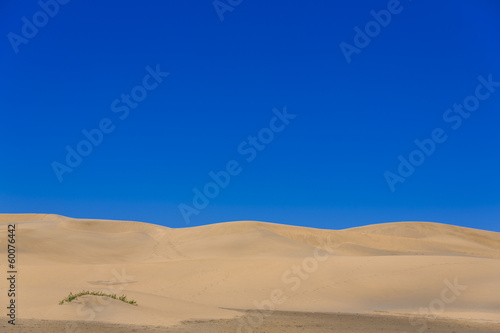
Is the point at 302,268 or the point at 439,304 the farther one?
the point at 302,268

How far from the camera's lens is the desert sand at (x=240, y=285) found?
1251 centimetres

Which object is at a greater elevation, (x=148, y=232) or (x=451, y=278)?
(x=148, y=232)

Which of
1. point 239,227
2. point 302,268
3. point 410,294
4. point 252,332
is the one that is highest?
point 239,227

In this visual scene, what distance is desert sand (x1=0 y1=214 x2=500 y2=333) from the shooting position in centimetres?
1251

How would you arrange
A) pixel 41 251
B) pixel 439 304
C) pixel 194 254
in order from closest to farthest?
pixel 439 304 < pixel 41 251 < pixel 194 254

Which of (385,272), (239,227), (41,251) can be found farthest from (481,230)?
(41,251)

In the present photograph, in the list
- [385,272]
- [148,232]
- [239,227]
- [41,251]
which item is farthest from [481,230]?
[41,251]

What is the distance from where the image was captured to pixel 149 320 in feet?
39.5

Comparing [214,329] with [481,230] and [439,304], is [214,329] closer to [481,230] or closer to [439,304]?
[439,304]

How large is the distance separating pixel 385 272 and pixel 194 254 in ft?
→ 49.4

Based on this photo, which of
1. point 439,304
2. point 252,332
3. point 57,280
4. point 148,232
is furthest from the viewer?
point 148,232

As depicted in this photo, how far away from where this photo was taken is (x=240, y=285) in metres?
21.9

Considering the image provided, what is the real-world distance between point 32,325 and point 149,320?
2.66m

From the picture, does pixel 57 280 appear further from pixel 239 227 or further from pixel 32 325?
pixel 239 227
